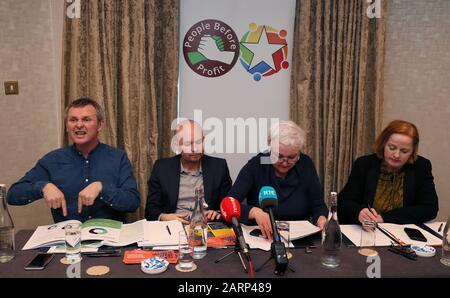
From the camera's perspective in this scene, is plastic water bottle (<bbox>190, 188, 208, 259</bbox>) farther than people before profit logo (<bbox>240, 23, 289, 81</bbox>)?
No

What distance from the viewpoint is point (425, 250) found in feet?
4.98

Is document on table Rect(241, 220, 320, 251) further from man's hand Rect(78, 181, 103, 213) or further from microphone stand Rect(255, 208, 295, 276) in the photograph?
man's hand Rect(78, 181, 103, 213)

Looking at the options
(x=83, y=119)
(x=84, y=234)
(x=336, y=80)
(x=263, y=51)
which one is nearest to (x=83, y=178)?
(x=83, y=119)

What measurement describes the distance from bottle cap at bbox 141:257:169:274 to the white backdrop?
1.75 meters

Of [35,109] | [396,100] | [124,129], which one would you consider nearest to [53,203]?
[124,129]

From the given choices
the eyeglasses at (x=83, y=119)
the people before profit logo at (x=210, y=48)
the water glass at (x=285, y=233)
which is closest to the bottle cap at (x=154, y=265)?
the water glass at (x=285, y=233)

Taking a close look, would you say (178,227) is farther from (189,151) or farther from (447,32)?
(447,32)

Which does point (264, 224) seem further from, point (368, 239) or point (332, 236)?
point (368, 239)

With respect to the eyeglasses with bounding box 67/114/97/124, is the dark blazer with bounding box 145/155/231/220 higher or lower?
lower

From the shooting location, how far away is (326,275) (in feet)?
4.42

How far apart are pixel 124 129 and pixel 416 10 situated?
2.44 m

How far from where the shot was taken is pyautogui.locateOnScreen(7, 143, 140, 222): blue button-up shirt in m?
2.05

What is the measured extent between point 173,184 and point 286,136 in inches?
29.2

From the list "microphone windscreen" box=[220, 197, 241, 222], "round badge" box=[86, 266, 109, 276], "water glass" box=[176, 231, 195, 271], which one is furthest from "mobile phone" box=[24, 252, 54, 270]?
"microphone windscreen" box=[220, 197, 241, 222]
